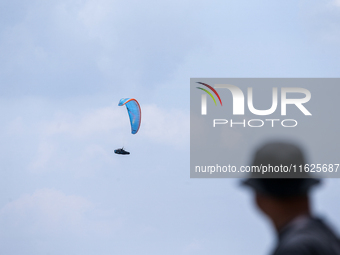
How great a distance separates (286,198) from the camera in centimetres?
302

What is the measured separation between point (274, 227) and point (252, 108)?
30854 mm

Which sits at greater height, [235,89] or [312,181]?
[235,89]

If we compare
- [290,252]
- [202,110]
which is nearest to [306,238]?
[290,252]

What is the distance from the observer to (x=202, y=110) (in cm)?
3634

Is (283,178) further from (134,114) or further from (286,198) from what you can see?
(134,114)

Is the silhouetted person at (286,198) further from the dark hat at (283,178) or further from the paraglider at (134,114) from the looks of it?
the paraglider at (134,114)

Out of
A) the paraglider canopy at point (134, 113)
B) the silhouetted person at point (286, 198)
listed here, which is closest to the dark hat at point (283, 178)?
the silhouetted person at point (286, 198)

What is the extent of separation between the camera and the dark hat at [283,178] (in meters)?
2.98

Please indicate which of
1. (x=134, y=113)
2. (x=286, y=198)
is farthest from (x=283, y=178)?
(x=134, y=113)

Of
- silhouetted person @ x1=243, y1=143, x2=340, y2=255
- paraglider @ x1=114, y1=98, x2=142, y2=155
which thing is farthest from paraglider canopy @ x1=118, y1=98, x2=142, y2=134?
silhouetted person @ x1=243, y1=143, x2=340, y2=255

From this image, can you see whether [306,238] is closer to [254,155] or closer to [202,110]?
[254,155]

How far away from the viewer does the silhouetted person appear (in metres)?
2.84

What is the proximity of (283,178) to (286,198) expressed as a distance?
0.17 meters

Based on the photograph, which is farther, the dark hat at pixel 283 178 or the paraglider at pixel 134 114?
the paraglider at pixel 134 114
